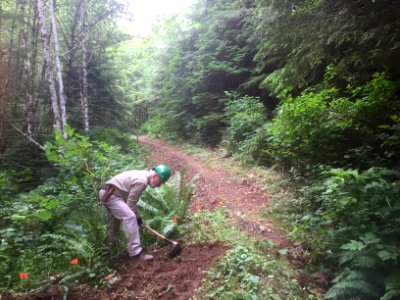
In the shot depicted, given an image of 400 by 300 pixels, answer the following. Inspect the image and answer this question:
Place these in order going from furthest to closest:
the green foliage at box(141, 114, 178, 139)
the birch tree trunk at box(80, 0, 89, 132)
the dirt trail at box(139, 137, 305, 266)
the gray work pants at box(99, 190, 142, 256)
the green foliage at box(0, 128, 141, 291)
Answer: the green foliage at box(141, 114, 178, 139) < the birch tree trunk at box(80, 0, 89, 132) < the dirt trail at box(139, 137, 305, 266) < the gray work pants at box(99, 190, 142, 256) < the green foliage at box(0, 128, 141, 291)

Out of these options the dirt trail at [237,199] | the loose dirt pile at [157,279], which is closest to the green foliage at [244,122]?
the dirt trail at [237,199]

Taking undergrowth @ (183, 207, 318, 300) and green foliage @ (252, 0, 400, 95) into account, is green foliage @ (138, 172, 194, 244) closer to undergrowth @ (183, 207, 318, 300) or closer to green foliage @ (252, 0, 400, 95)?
undergrowth @ (183, 207, 318, 300)

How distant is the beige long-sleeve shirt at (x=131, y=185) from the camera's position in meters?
5.16

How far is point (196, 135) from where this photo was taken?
16328mm

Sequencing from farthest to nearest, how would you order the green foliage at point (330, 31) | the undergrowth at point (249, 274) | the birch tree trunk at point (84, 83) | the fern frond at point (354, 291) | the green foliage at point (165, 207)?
the birch tree trunk at point (84, 83), the green foliage at point (165, 207), the green foliage at point (330, 31), the undergrowth at point (249, 274), the fern frond at point (354, 291)

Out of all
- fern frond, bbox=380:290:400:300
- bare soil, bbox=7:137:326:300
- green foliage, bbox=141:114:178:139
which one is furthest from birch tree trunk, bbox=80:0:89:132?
fern frond, bbox=380:290:400:300

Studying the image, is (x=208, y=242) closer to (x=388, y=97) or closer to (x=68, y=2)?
(x=388, y=97)

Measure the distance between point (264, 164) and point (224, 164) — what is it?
207 cm

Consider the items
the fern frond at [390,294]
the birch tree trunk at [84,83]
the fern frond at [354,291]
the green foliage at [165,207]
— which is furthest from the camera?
the birch tree trunk at [84,83]

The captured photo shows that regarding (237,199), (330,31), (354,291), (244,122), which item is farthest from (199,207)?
(244,122)

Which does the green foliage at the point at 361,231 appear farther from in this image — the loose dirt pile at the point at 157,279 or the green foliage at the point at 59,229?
the green foliage at the point at 59,229

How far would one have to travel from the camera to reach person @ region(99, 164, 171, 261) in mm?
5102

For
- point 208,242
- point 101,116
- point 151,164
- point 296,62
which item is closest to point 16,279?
point 208,242

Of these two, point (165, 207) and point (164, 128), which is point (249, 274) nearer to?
point (165, 207)
